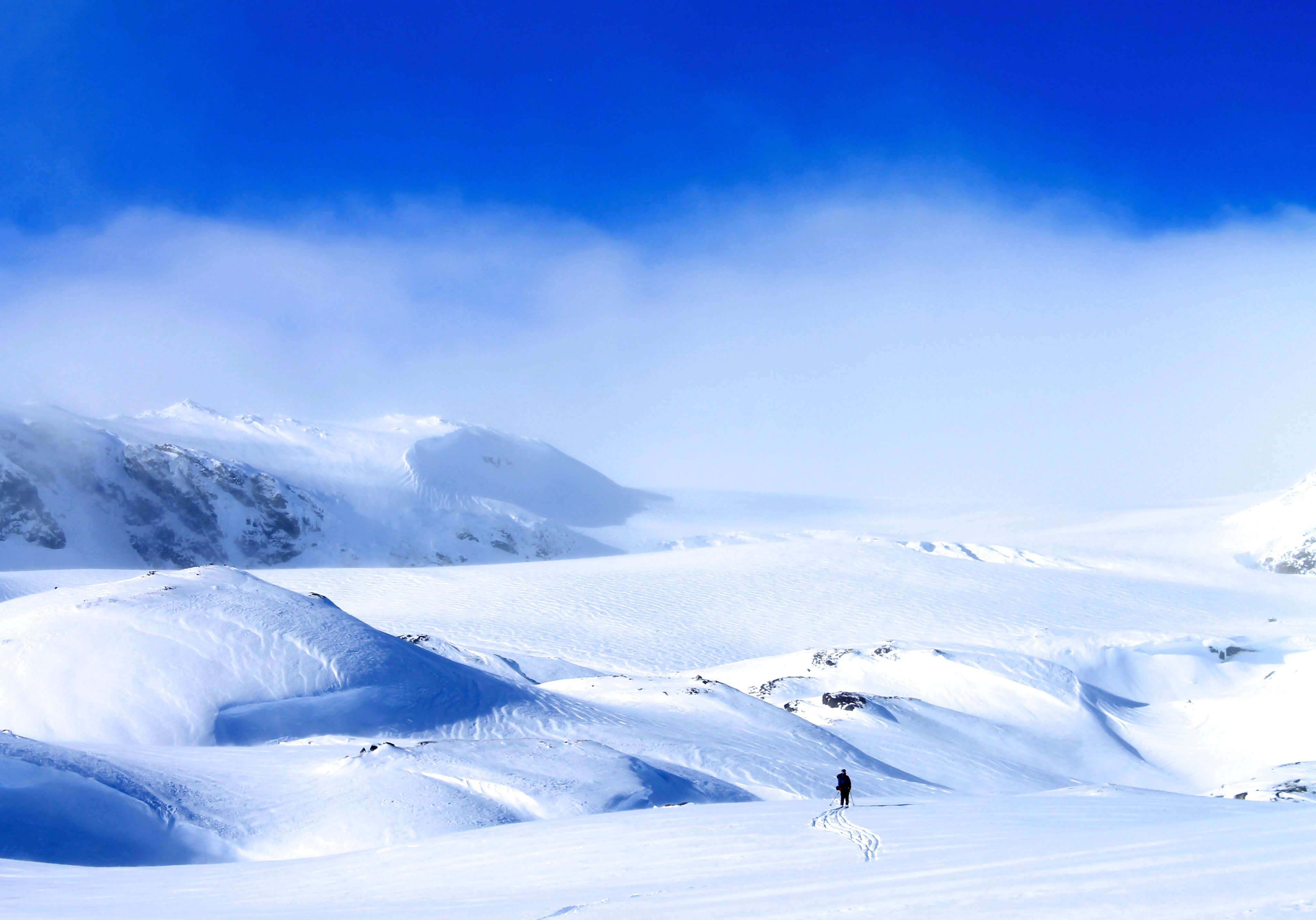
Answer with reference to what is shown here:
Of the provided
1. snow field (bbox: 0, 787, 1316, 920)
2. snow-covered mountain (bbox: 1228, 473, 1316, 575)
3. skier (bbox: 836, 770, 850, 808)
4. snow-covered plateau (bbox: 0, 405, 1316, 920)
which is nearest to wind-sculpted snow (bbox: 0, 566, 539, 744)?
snow-covered plateau (bbox: 0, 405, 1316, 920)

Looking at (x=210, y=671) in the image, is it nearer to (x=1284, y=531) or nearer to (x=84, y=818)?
(x=84, y=818)

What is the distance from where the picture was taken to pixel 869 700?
26.4 meters

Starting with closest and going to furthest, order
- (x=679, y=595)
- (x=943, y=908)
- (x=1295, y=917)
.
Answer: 1. (x=1295, y=917)
2. (x=943, y=908)
3. (x=679, y=595)

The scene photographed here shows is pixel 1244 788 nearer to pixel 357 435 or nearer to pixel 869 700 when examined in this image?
pixel 869 700

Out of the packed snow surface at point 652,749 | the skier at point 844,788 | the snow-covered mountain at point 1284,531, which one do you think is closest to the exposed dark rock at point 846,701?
the packed snow surface at point 652,749

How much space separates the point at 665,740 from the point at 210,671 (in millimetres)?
9708

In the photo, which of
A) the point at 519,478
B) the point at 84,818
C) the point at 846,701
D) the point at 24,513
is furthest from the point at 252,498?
the point at 84,818

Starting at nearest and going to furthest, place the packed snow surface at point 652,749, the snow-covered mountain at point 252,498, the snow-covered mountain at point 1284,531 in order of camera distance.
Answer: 1. the packed snow surface at point 652,749
2. the snow-covered mountain at point 1284,531
3. the snow-covered mountain at point 252,498

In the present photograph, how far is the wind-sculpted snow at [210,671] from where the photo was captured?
17469 millimetres

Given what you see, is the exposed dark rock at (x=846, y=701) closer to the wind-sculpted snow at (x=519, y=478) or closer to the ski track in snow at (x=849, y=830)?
the ski track in snow at (x=849, y=830)

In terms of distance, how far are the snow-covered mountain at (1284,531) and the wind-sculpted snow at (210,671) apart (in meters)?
72.6

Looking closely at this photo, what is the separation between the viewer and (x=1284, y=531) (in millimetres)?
75625

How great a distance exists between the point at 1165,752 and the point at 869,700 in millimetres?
9757

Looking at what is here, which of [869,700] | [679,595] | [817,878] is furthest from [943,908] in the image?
[679,595]
